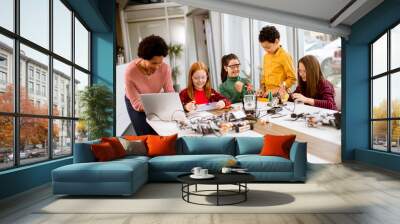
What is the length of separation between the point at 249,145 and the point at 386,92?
342cm

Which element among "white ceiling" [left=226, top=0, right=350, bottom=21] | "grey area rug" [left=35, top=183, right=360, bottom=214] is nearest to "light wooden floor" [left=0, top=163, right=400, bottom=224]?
"grey area rug" [left=35, top=183, right=360, bottom=214]

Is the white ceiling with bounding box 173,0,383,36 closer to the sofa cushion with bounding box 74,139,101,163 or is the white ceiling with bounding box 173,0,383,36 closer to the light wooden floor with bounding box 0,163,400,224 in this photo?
the light wooden floor with bounding box 0,163,400,224

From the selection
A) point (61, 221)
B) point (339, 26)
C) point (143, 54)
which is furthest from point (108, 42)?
point (61, 221)

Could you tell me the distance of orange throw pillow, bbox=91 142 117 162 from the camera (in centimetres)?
580

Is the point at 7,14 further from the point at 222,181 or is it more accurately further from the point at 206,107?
the point at 206,107

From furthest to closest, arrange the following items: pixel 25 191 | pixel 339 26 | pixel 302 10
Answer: pixel 339 26, pixel 302 10, pixel 25 191

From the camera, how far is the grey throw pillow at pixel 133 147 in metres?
6.77

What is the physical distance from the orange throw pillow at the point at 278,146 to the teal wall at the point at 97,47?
345 cm

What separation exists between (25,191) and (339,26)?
7082 mm

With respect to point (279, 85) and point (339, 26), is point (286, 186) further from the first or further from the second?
point (339, 26)

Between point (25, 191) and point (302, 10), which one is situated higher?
point (302, 10)

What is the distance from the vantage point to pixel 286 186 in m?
5.84

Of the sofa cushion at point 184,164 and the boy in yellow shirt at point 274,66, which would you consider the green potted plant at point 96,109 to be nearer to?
the sofa cushion at point 184,164

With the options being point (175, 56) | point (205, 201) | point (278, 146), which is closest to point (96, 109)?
point (175, 56)
